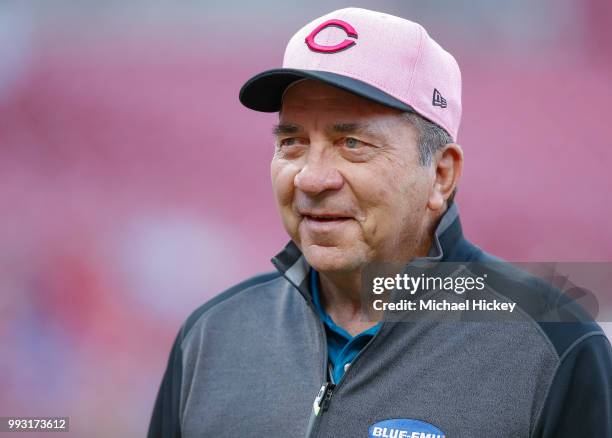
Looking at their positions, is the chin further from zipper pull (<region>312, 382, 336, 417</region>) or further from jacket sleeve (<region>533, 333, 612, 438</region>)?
jacket sleeve (<region>533, 333, 612, 438</region>)

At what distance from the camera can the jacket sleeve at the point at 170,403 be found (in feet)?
5.25

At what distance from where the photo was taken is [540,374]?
130cm

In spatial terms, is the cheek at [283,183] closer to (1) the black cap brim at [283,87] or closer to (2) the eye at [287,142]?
(2) the eye at [287,142]

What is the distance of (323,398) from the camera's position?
1.39 meters

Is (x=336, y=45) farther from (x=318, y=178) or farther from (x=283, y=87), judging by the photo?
(x=318, y=178)

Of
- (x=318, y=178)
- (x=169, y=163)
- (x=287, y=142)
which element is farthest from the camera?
(x=169, y=163)

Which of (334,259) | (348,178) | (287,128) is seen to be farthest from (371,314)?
(287,128)

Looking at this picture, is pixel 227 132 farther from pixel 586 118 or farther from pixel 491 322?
pixel 491 322

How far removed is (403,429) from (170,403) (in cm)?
56

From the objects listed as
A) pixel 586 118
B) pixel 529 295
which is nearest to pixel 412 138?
pixel 529 295

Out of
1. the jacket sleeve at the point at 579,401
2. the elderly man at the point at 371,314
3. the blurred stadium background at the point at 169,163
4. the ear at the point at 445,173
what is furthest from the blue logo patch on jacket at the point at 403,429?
the blurred stadium background at the point at 169,163

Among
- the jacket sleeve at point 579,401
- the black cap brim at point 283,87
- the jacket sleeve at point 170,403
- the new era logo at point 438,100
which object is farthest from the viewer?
the jacket sleeve at point 170,403

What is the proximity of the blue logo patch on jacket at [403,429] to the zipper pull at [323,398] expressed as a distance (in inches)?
3.8

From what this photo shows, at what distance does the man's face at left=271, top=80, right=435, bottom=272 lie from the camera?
1.40m
